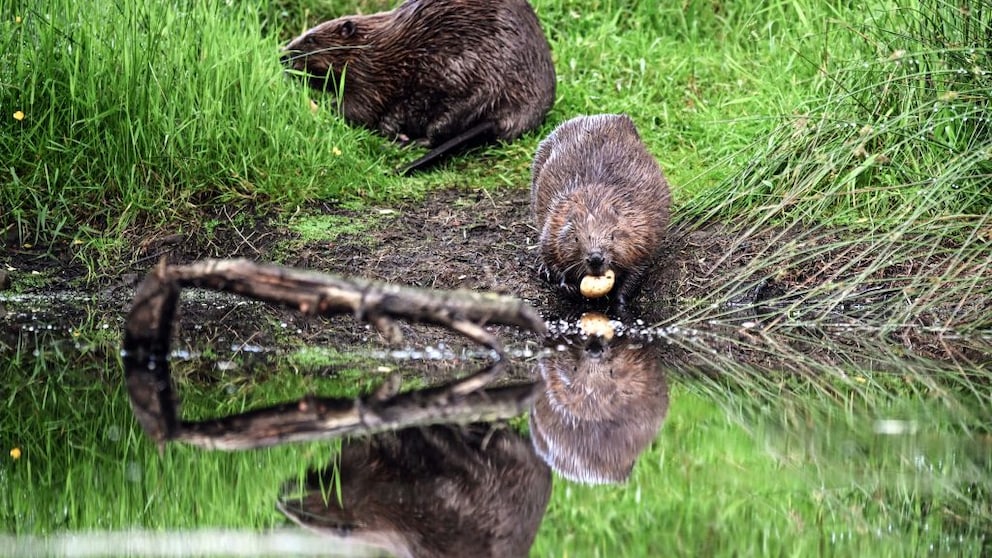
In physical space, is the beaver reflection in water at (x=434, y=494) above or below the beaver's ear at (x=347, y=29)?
above

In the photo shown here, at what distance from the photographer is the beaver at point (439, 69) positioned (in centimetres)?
627

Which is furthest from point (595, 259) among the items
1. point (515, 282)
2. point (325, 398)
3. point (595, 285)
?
point (325, 398)

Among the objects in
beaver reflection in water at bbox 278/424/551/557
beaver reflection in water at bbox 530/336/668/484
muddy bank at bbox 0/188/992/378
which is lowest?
muddy bank at bbox 0/188/992/378

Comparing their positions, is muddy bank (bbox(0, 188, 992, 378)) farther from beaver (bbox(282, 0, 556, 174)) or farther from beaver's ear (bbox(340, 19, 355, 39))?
beaver's ear (bbox(340, 19, 355, 39))

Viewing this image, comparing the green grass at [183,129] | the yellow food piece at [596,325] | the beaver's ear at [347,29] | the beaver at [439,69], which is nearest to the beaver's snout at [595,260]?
the yellow food piece at [596,325]

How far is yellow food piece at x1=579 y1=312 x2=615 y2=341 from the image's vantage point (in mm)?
4648

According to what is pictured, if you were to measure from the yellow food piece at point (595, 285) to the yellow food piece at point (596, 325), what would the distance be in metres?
0.08

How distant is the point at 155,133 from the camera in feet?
18.1

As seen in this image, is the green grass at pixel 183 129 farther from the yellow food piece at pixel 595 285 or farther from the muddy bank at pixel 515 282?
the yellow food piece at pixel 595 285

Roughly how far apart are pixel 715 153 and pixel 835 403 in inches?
98.9

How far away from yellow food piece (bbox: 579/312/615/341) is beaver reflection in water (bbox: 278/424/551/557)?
4.86 ft

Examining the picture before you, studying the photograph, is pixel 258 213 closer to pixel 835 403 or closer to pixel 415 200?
pixel 415 200

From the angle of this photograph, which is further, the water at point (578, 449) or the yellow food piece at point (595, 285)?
the yellow food piece at point (595, 285)

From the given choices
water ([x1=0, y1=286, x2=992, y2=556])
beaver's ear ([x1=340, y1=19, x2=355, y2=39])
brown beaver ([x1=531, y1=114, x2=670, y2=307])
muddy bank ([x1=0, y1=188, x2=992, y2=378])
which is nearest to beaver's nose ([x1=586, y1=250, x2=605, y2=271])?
brown beaver ([x1=531, y1=114, x2=670, y2=307])
